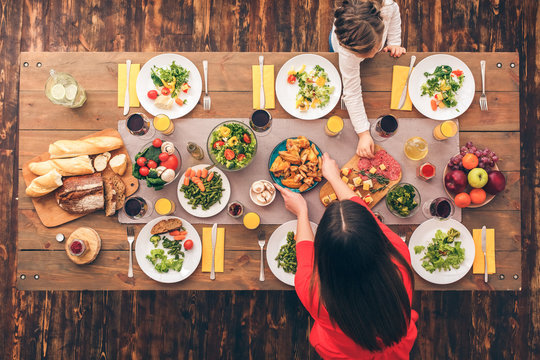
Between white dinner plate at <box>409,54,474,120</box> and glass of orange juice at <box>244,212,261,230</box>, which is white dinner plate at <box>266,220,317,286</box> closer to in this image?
glass of orange juice at <box>244,212,261,230</box>

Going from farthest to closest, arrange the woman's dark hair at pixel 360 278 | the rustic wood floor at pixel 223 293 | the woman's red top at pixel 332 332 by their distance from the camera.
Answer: the rustic wood floor at pixel 223 293 → the woman's red top at pixel 332 332 → the woman's dark hair at pixel 360 278

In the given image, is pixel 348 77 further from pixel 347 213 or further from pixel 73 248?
pixel 73 248

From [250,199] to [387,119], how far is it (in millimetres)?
815

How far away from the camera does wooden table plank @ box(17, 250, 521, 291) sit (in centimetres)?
180

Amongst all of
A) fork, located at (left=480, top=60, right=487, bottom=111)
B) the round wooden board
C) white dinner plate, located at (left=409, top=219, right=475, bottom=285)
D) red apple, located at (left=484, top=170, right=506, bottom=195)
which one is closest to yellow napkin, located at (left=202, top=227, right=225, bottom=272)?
the round wooden board

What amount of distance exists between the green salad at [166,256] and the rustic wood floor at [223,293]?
40.0 inches

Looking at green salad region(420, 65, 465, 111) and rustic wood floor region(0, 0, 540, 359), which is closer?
green salad region(420, 65, 465, 111)

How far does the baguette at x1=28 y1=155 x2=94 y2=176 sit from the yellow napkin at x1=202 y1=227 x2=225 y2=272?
68 cm

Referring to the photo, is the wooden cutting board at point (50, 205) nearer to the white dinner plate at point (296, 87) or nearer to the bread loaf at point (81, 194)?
the bread loaf at point (81, 194)

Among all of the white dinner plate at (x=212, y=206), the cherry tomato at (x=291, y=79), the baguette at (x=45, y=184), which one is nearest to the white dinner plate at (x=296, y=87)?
the cherry tomato at (x=291, y=79)

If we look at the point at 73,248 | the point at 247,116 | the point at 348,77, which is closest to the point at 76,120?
the point at 73,248

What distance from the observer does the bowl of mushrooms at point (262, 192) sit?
1.77 meters

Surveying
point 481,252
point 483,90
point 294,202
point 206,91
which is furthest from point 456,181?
point 206,91

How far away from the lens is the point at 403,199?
5.66ft
